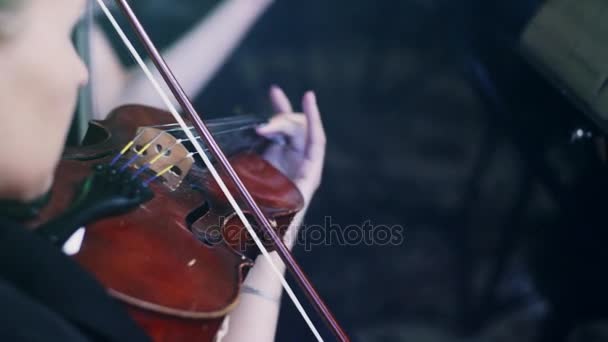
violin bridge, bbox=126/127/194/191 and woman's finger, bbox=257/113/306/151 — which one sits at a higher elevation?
violin bridge, bbox=126/127/194/191

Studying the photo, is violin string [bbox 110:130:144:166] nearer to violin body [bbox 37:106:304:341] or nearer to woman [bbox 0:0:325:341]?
violin body [bbox 37:106:304:341]

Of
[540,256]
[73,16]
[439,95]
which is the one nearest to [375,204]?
[439,95]

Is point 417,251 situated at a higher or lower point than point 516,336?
higher

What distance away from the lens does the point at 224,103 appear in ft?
3.59

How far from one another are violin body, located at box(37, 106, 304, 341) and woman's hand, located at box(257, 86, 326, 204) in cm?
16

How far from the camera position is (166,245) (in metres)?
0.51

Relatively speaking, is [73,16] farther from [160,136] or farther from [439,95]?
[439,95]

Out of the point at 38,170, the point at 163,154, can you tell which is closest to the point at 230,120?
the point at 163,154

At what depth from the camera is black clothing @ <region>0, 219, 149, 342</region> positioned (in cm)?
39

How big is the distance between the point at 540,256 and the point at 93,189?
97 cm

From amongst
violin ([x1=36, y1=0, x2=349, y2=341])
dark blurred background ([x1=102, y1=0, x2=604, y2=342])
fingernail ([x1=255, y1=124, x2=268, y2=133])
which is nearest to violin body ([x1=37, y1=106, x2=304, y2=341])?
violin ([x1=36, y1=0, x2=349, y2=341])

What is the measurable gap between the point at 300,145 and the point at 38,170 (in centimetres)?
51
